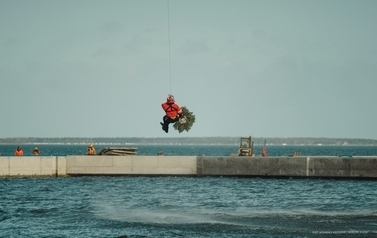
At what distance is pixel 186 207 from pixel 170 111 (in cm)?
1103

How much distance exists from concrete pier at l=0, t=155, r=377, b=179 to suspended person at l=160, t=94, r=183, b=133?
94.5ft

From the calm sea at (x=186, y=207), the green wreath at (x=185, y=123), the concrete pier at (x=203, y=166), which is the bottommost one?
the calm sea at (x=186, y=207)

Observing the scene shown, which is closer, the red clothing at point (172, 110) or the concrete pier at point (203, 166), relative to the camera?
the red clothing at point (172, 110)

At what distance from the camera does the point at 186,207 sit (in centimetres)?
4047

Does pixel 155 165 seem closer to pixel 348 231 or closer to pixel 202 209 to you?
pixel 202 209

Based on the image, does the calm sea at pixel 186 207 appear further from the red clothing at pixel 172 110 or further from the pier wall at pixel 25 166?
the red clothing at pixel 172 110

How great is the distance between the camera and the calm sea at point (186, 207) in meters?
30.5

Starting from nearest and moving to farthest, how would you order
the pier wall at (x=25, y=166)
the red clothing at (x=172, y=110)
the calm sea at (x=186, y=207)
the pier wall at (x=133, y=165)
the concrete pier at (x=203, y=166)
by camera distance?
the calm sea at (x=186, y=207)
the red clothing at (x=172, y=110)
the pier wall at (x=25, y=166)
the concrete pier at (x=203, y=166)
the pier wall at (x=133, y=165)

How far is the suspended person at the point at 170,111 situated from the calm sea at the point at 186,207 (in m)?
4.25

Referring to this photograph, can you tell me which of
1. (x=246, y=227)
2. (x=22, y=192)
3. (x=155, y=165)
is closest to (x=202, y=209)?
(x=246, y=227)

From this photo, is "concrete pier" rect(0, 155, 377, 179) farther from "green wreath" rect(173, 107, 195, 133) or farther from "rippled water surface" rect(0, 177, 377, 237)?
"green wreath" rect(173, 107, 195, 133)

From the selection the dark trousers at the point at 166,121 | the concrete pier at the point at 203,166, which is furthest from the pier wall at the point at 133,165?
the dark trousers at the point at 166,121

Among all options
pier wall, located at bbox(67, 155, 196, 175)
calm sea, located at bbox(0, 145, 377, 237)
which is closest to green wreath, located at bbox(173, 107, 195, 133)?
calm sea, located at bbox(0, 145, 377, 237)

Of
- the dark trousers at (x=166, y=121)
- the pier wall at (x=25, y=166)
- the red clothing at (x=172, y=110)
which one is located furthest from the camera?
the pier wall at (x=25, y=166)
